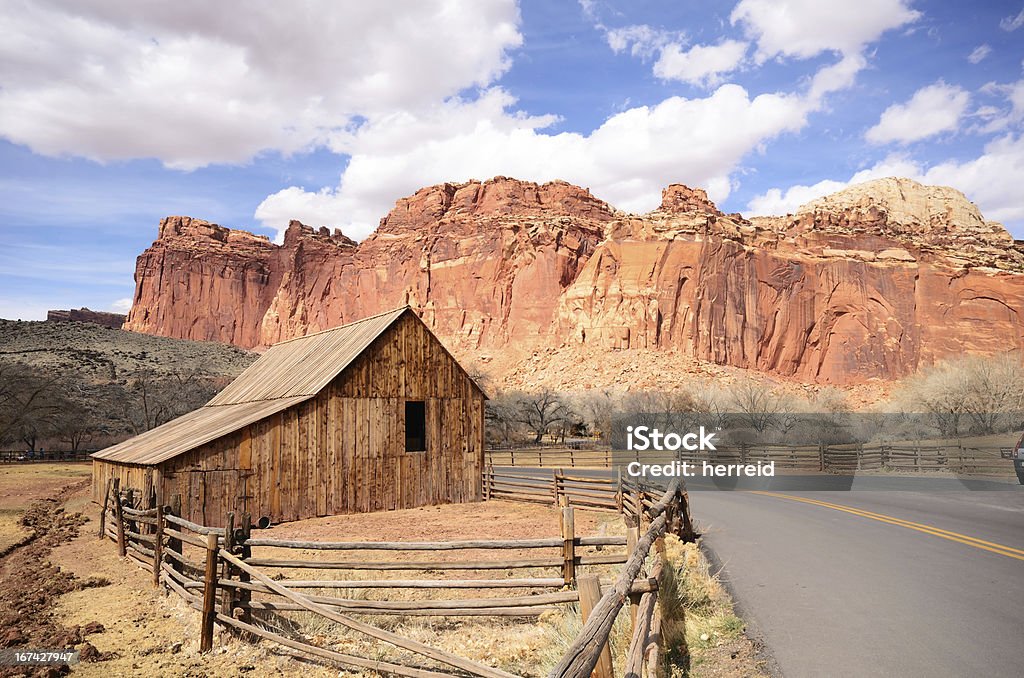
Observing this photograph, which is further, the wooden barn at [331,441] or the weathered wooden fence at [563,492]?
the weathered wooden fence at [563,492]

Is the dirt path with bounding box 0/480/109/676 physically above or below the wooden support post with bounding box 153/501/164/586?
below

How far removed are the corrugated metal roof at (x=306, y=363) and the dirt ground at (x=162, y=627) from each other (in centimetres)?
506

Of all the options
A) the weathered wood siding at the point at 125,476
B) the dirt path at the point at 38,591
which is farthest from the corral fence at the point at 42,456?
the dirt path at the point at 38,591

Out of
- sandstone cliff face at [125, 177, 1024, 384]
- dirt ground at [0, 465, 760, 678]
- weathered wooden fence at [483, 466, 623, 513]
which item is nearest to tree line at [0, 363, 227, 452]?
weathered wooden fence at [483, 466, 623, 513]

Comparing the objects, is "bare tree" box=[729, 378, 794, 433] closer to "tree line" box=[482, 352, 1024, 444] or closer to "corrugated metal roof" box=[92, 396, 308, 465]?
"tree line" box=[482, 352, 1024, 444]

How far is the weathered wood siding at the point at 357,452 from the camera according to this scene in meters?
16.6

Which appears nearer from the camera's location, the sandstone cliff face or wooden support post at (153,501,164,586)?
wooden support post at (153,501,164,586)

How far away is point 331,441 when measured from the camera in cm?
1850

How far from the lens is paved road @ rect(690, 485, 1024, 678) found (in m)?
5.98

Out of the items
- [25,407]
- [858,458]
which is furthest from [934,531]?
[25,407]

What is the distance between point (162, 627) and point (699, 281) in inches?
3166

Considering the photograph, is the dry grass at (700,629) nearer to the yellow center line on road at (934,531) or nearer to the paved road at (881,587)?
the paved road at (881,587)

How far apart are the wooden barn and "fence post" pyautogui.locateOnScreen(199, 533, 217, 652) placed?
316 inches

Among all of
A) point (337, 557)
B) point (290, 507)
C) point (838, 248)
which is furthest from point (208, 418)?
point (838, 248)
